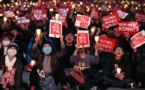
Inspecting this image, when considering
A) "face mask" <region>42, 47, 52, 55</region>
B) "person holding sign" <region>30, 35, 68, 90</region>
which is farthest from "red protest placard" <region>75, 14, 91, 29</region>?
"face mask" <region>42, 47, 52, 55</region>

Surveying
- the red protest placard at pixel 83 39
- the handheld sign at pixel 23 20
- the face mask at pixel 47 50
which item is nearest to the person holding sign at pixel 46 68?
the face mask at pixel 47 50

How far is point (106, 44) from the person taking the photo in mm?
7117

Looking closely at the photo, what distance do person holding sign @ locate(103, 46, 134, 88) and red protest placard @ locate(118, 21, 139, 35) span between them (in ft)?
2.93

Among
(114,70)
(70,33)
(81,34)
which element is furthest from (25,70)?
(114,70)

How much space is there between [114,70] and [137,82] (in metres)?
0.52

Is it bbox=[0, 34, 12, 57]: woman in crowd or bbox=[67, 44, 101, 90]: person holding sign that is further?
bbox=[0, 34, 12, 57]: woman in crowd

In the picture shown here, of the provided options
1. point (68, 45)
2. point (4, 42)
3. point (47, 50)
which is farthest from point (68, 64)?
point (47, 50)

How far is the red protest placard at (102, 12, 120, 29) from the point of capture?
327 inches

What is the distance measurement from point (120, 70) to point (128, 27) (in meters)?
1.33

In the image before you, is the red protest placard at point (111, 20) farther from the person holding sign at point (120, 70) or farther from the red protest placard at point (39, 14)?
the red protest placard at point (39, 14)

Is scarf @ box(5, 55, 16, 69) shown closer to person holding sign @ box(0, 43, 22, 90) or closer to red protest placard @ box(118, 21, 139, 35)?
person holding sign @ box(0, 43, 22, 90)

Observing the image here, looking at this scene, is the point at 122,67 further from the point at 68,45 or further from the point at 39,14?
the point at 39,14

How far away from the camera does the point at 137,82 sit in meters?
6.51

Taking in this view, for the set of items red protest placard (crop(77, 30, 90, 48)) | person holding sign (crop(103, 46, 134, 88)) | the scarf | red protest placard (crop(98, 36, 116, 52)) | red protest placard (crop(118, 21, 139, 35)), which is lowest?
person holding sign (crop(103, 46, 134, 88))
